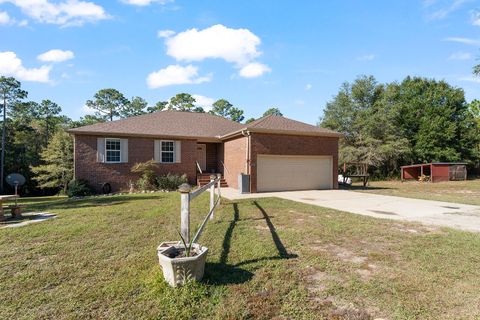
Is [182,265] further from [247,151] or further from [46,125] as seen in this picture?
[46,125]

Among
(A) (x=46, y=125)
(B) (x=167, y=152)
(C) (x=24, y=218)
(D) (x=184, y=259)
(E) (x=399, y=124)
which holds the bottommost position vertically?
(C) (x=24, y=218)

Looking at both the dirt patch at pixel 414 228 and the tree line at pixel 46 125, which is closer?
the dirt patch at pixel 414 228

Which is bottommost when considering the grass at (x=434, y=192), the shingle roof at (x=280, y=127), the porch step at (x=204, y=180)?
the grass at (x=434, y=192)

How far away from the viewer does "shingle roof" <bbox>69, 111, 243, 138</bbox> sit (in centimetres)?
1541

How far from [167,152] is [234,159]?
4082 millimetres

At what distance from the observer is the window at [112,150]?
15.2 meters

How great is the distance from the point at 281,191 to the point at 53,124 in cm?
3677

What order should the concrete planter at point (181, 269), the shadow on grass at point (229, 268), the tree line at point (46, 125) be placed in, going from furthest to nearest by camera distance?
the tree line at point (46, 125) < the shadow on grass at point (229, 268) < the concrete planter at point (181, 269)

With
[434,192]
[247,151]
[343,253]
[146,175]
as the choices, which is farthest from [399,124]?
[343,253]

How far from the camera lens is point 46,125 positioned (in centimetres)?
3625

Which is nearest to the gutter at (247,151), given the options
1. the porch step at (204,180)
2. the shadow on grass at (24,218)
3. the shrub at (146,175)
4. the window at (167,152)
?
the porch step at (204,180)

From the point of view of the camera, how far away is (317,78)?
60.1ft

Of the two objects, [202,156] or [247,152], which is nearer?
[247,152]

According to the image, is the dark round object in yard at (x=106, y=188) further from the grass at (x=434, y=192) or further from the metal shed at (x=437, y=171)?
the metal shed at (x=437, y=171)
